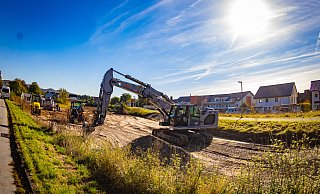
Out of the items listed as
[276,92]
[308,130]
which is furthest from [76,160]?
[276,92]

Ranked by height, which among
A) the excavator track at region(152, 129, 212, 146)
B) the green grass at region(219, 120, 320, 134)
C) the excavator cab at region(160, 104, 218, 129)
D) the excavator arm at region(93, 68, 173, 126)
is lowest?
the excavator track at region(152, 129, 212, 146)

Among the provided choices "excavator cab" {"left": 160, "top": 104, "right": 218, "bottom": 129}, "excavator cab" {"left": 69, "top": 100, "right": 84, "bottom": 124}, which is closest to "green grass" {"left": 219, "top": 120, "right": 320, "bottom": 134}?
"excavator cab" {"left": 160, "top": 104, "right": 218, "bottom": 129}

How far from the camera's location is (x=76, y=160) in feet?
31.7

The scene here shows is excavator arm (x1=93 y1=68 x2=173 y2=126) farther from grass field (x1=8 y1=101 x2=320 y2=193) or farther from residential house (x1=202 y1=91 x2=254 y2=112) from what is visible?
residential house (x1=202 y1=91 x2=254 y2=112)

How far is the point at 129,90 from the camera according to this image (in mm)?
19391

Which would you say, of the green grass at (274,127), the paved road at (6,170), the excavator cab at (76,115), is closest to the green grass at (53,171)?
the paved road at (6,170)

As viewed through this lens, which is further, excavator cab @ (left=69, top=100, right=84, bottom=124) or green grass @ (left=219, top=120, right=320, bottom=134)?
excavator cab @ (left=69, top=100, right=84, bottom=124)

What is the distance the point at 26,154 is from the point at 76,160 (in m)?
1.78

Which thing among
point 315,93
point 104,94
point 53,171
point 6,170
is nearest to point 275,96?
point 315,93

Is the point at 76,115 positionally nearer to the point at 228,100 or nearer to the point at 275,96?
the point at 275,96

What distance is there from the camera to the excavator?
17781mm

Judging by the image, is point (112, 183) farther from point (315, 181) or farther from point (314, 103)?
point (314, 103)

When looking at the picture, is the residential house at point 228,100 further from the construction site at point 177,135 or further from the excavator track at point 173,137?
the excavator track at point 173,137

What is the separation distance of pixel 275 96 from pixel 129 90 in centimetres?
4230
